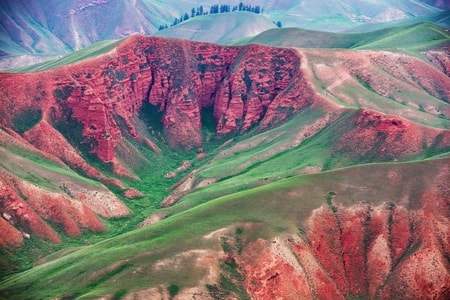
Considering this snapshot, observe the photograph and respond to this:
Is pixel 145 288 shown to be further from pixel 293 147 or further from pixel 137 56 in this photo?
pixel 137 56

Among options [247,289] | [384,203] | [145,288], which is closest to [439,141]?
[384,203]

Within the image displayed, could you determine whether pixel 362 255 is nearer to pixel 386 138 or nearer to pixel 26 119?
pixel 386 138

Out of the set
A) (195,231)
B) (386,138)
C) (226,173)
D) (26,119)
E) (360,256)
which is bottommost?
(226,173)

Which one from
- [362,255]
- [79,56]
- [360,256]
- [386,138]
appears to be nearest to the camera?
[360,256]

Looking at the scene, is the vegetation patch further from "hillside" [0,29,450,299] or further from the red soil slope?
the red soil slope

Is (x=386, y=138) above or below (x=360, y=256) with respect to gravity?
above

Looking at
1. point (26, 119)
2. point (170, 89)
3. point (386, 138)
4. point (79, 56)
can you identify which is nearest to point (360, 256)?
point (386, 138)

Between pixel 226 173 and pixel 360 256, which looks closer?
pixel 360 256
